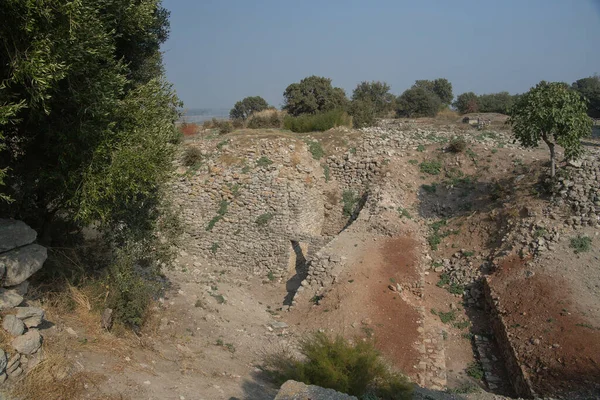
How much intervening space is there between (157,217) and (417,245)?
31.2ft

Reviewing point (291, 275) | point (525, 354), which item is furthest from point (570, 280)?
point (291, 275)

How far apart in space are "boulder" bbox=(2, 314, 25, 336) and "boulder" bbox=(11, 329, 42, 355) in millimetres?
92

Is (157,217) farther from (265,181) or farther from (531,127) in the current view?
(531,127)

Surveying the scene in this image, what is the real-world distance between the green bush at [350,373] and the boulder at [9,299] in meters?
4.64

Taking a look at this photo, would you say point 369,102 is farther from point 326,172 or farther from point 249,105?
point 249,105

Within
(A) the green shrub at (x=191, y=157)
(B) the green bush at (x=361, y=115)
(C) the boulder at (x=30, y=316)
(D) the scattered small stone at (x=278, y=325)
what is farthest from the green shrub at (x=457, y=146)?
(C) the boulder at (x=30, y=316)

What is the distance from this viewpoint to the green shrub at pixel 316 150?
66.7 ft

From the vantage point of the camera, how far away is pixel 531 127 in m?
14.8

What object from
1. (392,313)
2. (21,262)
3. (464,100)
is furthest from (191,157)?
(464,100)

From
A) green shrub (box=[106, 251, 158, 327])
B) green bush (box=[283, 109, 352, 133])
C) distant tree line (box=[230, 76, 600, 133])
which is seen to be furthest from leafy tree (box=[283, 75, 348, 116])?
green shrub (box=[106, 251, 158, 327])

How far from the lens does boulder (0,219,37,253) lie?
7242 millimetres

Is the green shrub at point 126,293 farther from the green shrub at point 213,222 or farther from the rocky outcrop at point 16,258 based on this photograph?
the green shrub at point 213,222

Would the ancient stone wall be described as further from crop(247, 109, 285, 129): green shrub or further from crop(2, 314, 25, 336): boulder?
crop(2, 314, 25, 336): boulder

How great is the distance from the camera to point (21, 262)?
721 centimetres
